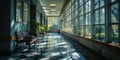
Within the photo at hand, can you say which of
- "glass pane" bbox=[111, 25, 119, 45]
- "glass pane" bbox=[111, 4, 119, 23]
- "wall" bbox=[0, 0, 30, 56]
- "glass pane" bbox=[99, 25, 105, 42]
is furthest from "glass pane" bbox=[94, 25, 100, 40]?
"wall" bbox=[0, 0, 30, 56]

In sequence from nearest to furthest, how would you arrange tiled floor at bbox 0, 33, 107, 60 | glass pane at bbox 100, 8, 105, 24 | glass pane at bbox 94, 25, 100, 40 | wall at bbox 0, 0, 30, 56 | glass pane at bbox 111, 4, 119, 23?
glass pane at bbox 111, 4, 119, 23
tiled floor at bbox 0, 33, 107, 60
glass pane at bbox 100, 8, 105, 24
wall at bbox 0, 0, 30, 56
glass pane at bbox 94, 25, 100, 40

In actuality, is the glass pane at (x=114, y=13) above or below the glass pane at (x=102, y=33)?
above

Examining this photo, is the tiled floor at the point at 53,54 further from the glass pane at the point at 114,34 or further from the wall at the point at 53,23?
the wall at the point at 53,23

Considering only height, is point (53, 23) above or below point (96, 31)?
above

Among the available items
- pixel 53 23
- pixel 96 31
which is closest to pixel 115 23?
pixel 96 31

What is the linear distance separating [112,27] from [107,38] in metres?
0.48

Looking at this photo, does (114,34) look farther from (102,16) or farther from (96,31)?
(96,31)

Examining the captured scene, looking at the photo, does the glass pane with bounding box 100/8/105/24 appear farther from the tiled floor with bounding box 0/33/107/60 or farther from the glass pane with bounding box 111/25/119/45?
the tiled floor with bounding box 0/33/107/60

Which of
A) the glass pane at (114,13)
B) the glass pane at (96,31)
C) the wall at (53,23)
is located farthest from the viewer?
the wall at (53,23)
